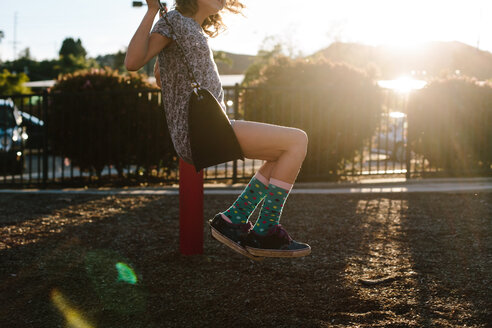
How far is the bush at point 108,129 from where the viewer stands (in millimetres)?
9266

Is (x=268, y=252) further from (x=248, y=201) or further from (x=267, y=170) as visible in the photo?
(x=267, y=170)

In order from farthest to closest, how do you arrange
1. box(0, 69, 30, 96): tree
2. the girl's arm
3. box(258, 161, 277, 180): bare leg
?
1. box(0, 69, 30, 96): tree
2. box(258, 161, 277, 180): bare leg
3. the girl's arm

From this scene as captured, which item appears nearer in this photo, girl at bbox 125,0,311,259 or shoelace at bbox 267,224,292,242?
girl at bbox 125,0,311,259

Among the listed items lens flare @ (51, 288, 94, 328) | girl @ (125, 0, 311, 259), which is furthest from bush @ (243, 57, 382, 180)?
girl @ (125, 0, 311, 259)

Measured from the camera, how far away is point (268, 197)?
3092 mm

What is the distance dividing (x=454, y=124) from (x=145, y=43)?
8.69 metres

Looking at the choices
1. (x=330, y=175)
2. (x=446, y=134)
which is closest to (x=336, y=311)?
(x=330, y=175)

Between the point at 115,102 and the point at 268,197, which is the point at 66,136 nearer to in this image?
the point at 115,102

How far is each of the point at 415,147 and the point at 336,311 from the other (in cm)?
805

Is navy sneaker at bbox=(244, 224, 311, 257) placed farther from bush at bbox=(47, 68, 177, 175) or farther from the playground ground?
bush at bbox=(47, 68, 177, 175)

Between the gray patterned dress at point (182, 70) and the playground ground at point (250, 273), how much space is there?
1.18 m

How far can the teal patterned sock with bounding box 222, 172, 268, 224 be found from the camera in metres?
3.19

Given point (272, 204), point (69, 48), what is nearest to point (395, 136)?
point (272, 204)

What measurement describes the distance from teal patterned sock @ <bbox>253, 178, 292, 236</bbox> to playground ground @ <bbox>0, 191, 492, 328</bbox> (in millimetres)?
605
